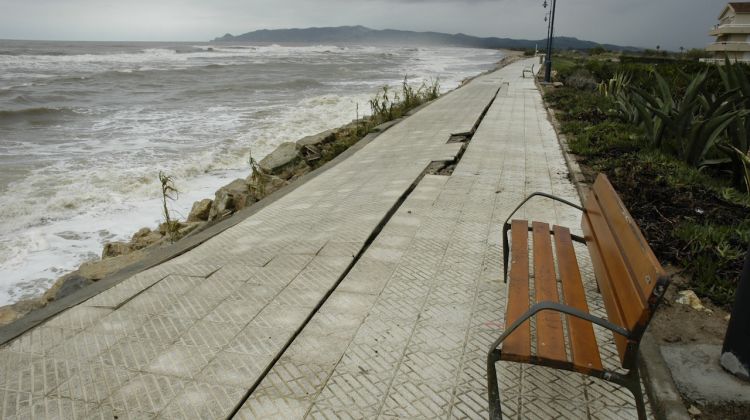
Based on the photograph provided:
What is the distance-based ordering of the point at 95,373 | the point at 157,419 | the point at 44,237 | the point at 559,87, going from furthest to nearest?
the point at 559,87 < the point at 44,237 < the point at 95,373 < the point at 157,419

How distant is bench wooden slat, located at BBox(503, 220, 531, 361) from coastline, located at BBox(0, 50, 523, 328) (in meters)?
2.87

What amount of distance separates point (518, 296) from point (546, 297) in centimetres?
13

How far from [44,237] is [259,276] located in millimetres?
4209

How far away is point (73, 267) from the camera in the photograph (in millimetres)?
5426

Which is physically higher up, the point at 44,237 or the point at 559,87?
the point at 559,87

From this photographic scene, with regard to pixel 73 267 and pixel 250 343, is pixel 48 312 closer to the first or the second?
pixel 250 343

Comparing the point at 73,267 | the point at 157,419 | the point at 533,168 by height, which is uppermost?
the point at 533,168

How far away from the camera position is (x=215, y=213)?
20.7 feet

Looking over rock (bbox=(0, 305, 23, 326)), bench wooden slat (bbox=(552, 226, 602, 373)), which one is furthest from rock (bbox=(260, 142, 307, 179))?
bench wooden slat (bbox=(552, 226, 602, 373))

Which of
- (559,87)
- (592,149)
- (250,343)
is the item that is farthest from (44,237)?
(559,87)

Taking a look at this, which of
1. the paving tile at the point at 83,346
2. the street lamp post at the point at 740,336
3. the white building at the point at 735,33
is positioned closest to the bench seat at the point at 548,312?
the street lamp post at the point at 740,336

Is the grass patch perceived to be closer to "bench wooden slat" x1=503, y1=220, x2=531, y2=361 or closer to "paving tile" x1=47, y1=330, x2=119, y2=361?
"bench wooden slat" x1=503, y1=220, x2=531, y2=361

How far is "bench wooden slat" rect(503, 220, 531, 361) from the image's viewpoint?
1944 millimetres

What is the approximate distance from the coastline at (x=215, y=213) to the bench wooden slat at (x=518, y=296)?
2.87 m
